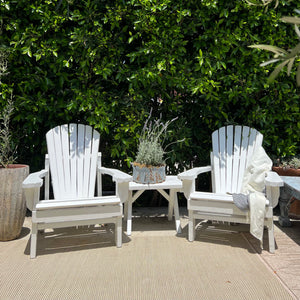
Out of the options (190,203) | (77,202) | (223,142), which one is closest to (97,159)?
(77,202)

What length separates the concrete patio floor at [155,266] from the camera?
6.40 ft

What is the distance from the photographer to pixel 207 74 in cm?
329

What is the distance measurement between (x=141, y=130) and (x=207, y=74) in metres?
0.93

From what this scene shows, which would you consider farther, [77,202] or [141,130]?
[141,130]

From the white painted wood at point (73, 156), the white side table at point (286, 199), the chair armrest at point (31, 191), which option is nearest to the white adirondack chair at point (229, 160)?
the white side table at point (286, 199)

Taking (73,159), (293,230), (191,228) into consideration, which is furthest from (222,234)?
(73,159)

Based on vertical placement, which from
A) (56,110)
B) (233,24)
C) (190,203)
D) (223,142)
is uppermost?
(233,24)

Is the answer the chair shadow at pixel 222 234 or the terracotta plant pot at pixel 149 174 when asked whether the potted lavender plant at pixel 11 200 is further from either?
the chair shadow at pixel 222 234

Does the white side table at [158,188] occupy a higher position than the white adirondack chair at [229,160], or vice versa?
the white adirondack chair at [229,160]

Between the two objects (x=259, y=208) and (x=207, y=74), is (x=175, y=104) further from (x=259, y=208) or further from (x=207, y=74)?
(x=259, y=208)

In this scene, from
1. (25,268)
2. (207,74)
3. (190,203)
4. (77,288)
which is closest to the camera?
(77,288)

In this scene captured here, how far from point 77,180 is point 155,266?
1238 millimetres

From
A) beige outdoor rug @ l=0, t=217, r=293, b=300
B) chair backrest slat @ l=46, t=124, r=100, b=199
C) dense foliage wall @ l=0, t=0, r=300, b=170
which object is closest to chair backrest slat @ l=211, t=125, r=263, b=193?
dense foliage wall @ l=0, t=0, r=300, b=170

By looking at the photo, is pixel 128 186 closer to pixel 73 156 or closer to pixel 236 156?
pixel 73 156
